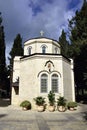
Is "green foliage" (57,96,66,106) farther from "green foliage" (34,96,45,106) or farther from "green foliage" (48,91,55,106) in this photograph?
"green foliage" (34,96,45,106)

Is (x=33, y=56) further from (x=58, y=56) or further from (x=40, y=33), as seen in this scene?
(x=40, y=33)

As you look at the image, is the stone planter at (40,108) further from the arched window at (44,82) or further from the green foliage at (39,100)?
the arched window at (44,82)

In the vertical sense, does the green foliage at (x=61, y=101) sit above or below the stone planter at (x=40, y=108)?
above

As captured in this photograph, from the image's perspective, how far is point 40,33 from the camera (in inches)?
1245

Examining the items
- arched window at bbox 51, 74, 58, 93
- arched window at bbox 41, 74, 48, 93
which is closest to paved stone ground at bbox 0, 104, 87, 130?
arched window at bbox 41, 74, 48, 93

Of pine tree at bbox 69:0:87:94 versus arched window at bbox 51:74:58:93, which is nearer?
arched window at bbox 51:74:58:93

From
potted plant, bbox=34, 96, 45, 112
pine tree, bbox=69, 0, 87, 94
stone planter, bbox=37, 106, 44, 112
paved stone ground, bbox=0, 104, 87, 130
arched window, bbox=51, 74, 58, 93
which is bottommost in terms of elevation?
paved stone ground, bbox=0, 104, 87, 130

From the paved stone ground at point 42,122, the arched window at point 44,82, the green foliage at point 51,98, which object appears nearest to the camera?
the paved stone ground at point 42,122

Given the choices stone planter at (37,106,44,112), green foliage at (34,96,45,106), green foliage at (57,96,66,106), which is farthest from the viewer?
green foliage at (57,96,66,106)

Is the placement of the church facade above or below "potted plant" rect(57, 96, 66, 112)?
above

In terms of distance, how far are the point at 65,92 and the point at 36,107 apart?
4253 millimetres

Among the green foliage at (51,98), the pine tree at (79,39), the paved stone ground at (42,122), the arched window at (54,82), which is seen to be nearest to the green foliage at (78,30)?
the pine tree at (79,39)

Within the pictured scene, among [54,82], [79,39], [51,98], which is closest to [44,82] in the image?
[54,82]

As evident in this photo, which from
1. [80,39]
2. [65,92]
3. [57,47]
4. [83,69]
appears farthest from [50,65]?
[83,69]
